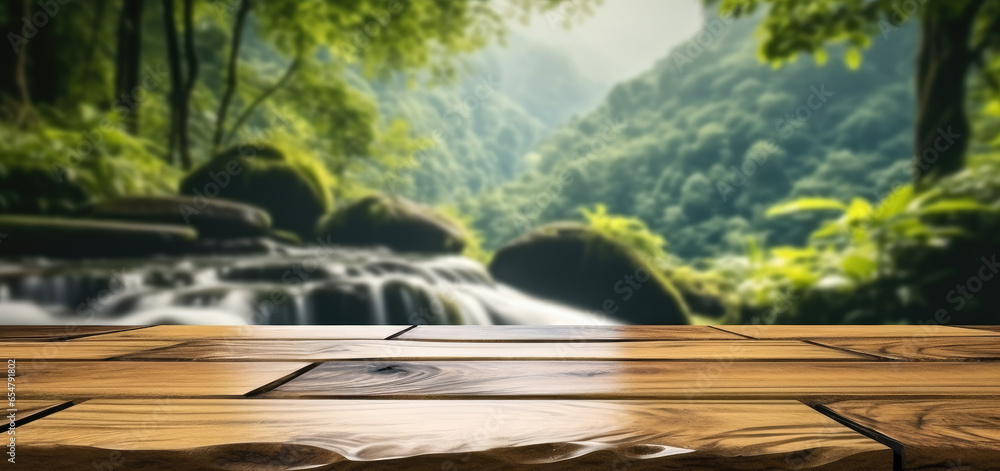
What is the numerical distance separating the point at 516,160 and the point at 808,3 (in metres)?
1.12

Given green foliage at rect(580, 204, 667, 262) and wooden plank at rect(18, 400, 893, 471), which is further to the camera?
green foliage at rect(580, 204, 667, 262)

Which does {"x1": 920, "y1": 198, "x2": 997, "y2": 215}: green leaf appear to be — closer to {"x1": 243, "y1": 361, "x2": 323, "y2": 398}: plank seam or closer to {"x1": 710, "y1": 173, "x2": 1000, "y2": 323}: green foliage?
{"x1": 710, "y1": 173, "x2": 1000, "y2": 323}: green foliage

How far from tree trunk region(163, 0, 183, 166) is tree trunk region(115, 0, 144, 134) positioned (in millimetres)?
93

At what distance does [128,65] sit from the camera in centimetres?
195

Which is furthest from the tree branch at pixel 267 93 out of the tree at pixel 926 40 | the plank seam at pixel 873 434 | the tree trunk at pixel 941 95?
the tree trunk at pixel 941 95

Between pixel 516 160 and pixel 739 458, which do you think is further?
pixel 516 160

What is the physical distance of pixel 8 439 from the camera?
35 centimetres

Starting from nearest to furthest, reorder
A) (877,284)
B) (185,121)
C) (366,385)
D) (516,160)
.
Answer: (366,385), (877,284), (185,121), (516,160)

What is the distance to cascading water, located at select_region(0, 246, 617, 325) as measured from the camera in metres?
1.80

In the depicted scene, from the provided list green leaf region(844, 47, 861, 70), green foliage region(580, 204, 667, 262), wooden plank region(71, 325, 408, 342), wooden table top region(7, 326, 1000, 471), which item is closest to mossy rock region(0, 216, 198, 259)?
wooden plank region(71, 325, 408, 342)

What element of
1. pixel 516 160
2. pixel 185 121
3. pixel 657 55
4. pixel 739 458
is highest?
pixel 657 55

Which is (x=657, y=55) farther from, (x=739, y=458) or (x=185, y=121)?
(x=739, y=458)

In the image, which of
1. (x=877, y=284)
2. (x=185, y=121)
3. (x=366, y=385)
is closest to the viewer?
(x=366, y=385)

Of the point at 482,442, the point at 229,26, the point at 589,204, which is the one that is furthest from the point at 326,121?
the point at 482,442
